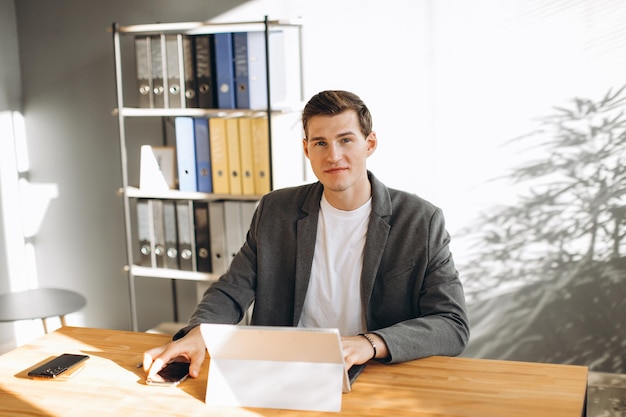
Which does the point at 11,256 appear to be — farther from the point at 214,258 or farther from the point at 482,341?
the point at 482,341

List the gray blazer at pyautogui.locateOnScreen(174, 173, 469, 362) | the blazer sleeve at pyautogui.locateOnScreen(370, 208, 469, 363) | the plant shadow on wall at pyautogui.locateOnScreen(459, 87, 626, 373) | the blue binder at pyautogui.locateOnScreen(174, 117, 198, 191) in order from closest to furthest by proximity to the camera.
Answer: the blazer sleeve at pyautogui.locateOnScreen(370, 208, 469, 363), the gray blazer at pyautogui.locateOnScreen(174, 173, 469, 362), the plant shadow on wall at pyautogui.locateOnScreen(459, 87, 626, 373), the blue binder at pyautogui.locateOnScreen(174, 117, 198, 191)

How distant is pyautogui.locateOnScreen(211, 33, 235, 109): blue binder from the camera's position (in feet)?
10.1

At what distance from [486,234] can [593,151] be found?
0.59 metres

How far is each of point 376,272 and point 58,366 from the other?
879 millimetres

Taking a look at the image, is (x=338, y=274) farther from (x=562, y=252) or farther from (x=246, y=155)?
(x=562, y=252)

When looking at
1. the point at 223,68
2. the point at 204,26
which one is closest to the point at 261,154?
the point at 223,68

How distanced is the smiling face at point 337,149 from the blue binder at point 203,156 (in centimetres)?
126

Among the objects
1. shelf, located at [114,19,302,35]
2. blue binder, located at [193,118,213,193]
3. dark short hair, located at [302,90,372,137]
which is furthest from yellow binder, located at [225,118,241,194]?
dark short hair, located at [302,90,372,137]

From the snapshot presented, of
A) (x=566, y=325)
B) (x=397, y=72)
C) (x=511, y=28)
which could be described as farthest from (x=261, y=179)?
(x=566, y=325)

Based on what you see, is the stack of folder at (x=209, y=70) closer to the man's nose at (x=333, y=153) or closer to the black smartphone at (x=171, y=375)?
the man's nose at (x=333, y=153)

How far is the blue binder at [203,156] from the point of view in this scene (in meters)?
3.21

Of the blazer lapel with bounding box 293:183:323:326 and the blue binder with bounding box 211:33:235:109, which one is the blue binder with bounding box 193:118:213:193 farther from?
the blazer lapel with bounding box 293:183:323:326

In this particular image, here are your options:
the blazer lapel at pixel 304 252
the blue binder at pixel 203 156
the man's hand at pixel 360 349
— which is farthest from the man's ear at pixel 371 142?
the blue binder at pixel 203 156

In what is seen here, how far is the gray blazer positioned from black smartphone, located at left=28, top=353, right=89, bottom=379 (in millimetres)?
252
